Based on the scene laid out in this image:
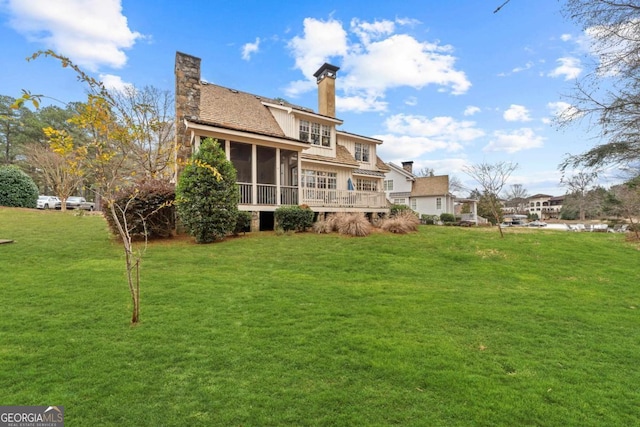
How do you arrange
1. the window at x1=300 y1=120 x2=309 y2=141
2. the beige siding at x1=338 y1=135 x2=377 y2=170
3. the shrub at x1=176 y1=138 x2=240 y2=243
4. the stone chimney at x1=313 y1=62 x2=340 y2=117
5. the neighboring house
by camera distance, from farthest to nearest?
1. the neighboring house
2. the beige siding at x1=338 y1=135 x2=377 y2=170
3. the stone chimney at x1=313 y1=62 x2=340 y2=117
4. the window at x1=300 y1=120 x2=309 y2=141
5. the shrub at x1=176 y1=138 x2=240 y2=243

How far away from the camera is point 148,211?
10.3m

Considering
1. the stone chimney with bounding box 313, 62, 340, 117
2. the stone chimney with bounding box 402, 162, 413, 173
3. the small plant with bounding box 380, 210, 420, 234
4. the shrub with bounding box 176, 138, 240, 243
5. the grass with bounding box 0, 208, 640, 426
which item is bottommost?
the grass with bounding box 0, 208, 640, 426

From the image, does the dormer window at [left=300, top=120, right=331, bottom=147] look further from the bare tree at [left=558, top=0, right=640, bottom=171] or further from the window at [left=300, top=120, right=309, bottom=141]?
the bare tree at [left=558, top=0, right=640, bottom=171]

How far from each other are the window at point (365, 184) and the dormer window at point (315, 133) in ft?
12.5

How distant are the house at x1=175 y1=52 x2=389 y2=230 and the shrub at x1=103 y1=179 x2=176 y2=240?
1.60 m

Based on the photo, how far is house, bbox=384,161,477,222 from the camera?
32.4 meters

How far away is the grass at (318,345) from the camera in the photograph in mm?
2498

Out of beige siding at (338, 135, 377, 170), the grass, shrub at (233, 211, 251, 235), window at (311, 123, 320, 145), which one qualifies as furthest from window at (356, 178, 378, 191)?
the grass

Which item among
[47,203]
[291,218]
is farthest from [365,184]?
[47,203]

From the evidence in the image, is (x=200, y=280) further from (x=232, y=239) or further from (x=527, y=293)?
(x=527, y=293)

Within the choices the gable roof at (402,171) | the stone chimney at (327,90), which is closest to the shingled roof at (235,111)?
the stone chimney at (327,90)

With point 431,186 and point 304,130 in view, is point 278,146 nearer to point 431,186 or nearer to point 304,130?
point 304,130

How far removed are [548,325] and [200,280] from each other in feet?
19.9

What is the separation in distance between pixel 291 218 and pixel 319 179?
211 inches
